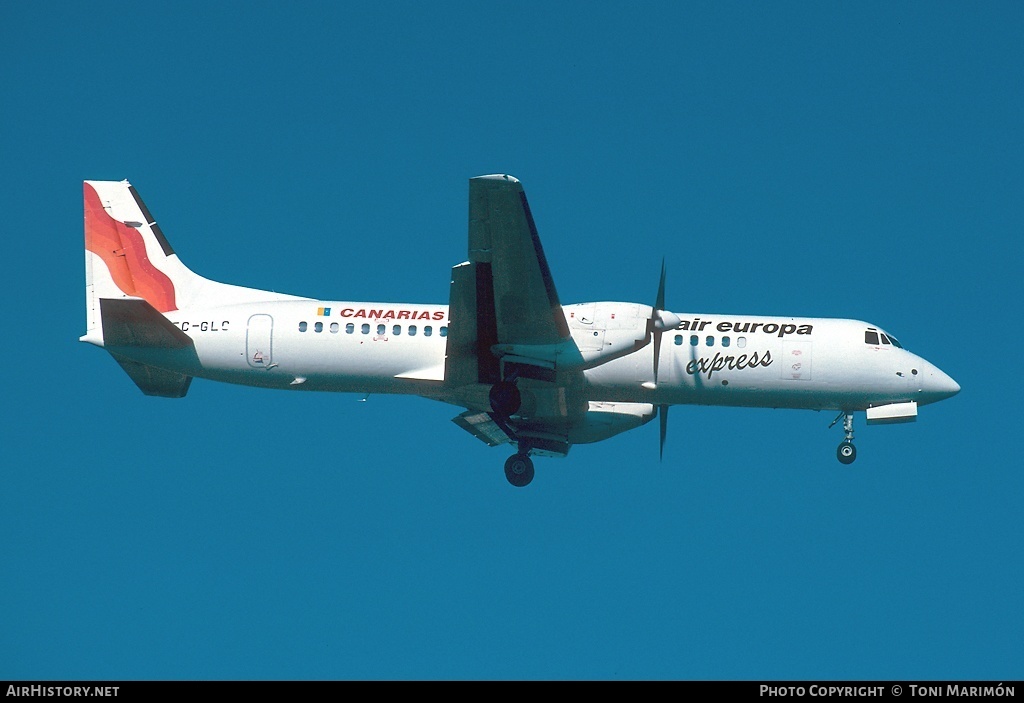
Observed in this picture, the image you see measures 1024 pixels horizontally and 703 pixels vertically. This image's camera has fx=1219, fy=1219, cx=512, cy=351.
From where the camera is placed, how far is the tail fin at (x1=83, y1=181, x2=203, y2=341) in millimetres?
30969

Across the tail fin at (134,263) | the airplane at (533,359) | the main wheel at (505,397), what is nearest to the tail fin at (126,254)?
the tail fin at (134,263)

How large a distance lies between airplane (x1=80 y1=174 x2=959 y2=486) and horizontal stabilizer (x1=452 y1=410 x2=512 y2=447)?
0.36 feet

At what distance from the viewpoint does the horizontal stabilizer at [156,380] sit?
96.8 feet

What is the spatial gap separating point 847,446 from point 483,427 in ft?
29.6

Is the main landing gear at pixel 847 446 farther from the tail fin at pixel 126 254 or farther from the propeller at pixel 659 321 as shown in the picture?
the tail fin at pixel 126 254

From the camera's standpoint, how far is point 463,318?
26844 mm

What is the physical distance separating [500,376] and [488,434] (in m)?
3.62

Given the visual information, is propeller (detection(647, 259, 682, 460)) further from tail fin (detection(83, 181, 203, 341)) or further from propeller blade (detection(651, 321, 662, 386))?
tail fin (detection(83, 181, 203, 341))

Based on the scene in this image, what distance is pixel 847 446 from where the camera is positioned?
29.8m

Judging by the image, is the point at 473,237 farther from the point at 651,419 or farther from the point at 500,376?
the point at 651,419

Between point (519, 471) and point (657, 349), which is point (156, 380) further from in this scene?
point (657, 349)
